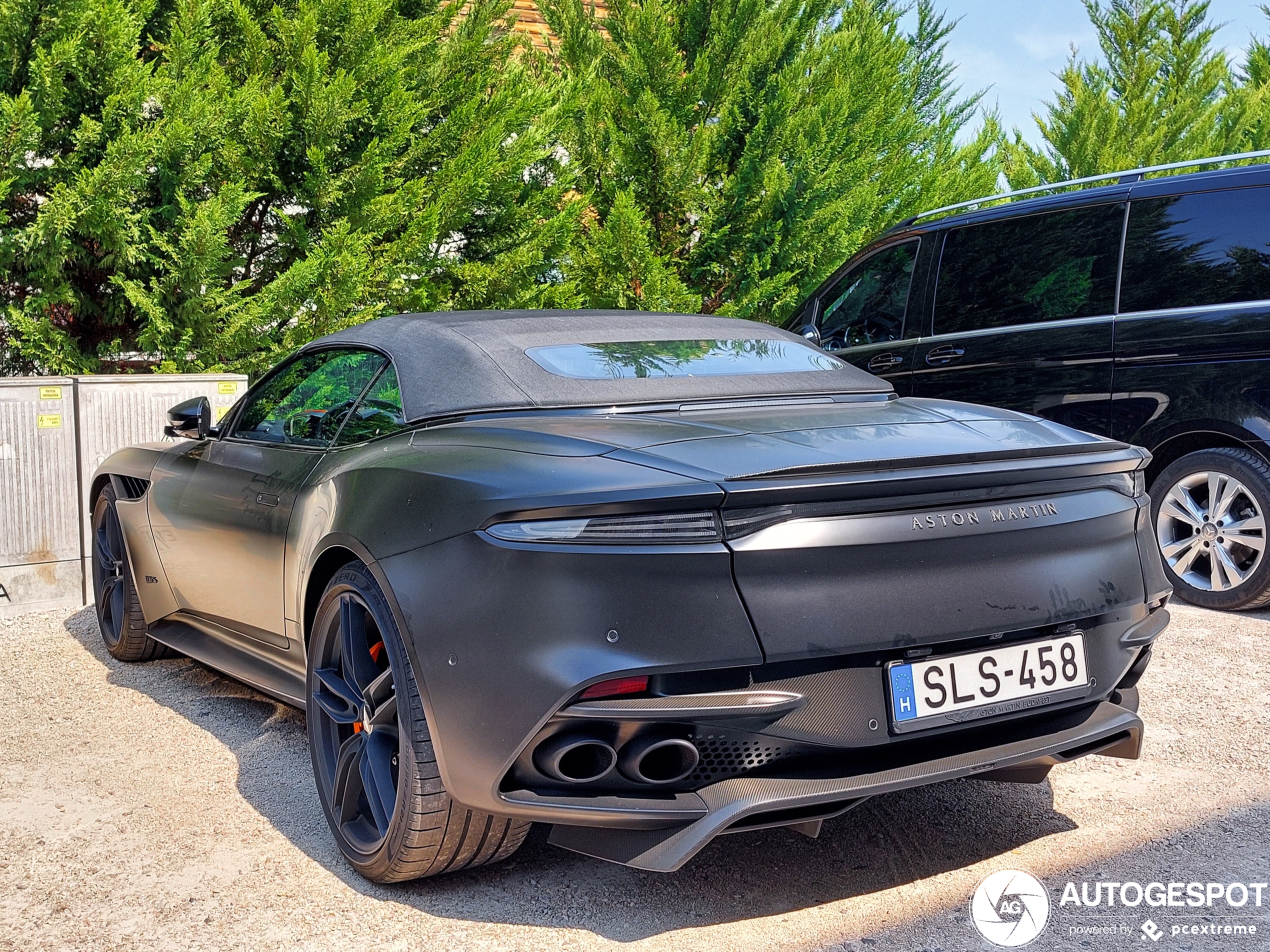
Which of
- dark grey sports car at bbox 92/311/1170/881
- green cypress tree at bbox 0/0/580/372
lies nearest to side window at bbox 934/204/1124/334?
dark grey sports car at bbox 92/311/1170/881

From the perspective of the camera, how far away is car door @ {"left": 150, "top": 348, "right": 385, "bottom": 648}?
12.6ft

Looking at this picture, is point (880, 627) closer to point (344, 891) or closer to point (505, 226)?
point (344, 891)

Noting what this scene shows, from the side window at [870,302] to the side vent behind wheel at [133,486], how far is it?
12.1 ft

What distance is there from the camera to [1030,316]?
6.49 m

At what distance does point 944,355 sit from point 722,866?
13.9 ft

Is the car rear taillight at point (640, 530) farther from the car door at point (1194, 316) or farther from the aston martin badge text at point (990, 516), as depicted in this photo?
the car door at point (1194, 316)

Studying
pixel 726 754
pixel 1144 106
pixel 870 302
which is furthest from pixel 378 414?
pixel 1144 106

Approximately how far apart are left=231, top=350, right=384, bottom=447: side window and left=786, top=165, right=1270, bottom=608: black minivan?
3.18 metres

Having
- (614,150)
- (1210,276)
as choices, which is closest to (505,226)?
(614,150)

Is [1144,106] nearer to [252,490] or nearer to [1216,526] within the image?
[1216,526]

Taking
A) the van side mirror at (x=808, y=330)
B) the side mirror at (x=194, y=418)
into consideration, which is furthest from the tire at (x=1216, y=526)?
the side mirror at (x=194, y=418)

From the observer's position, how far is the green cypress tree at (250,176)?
7.26 m

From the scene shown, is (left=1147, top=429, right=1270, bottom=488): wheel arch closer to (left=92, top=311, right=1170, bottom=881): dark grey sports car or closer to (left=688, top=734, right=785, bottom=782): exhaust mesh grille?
(left=92, top=311, right=1170, bottom=881): dark grey sports car

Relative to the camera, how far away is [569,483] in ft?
8.63
